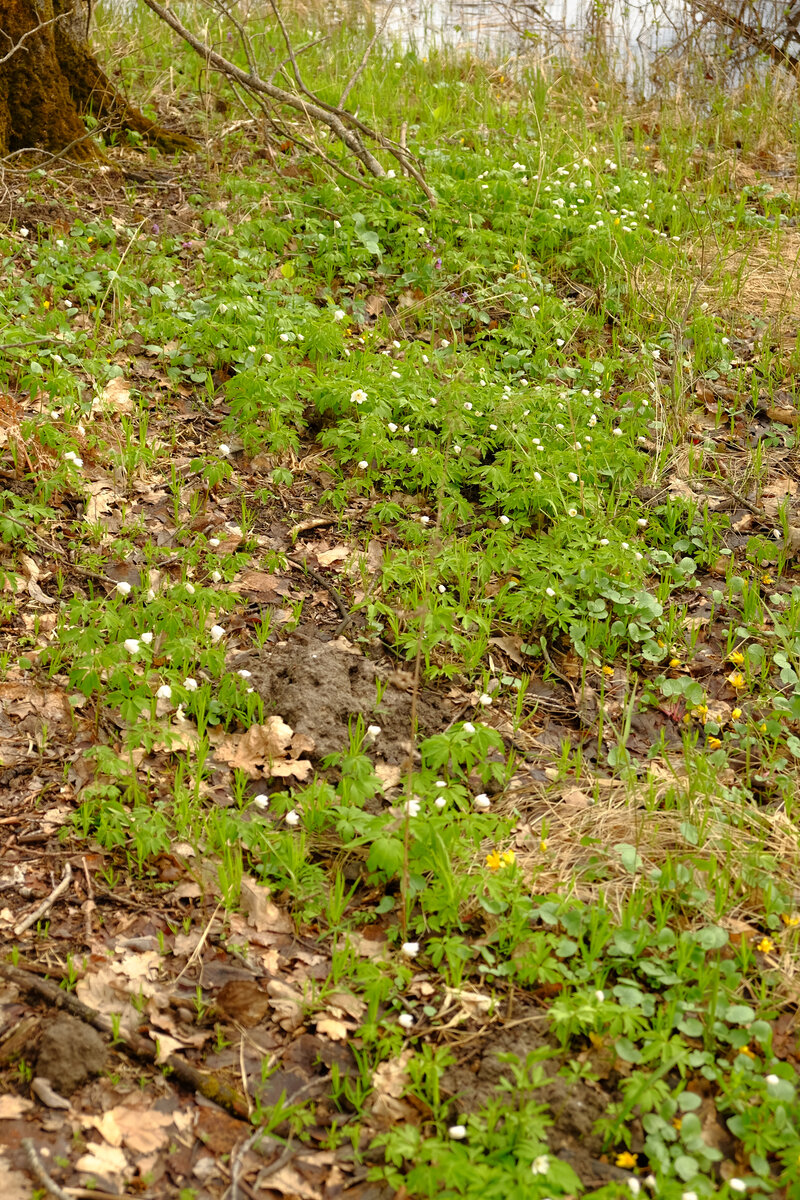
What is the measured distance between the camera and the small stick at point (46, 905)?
271 cm

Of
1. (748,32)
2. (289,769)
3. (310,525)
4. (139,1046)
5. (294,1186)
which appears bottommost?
(294,1186)

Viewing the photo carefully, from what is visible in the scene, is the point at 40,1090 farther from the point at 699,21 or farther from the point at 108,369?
the point at 699,21

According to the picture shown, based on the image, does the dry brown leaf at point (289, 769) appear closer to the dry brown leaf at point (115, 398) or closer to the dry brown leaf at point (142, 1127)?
the dry brown leaf at point (142, 1127)

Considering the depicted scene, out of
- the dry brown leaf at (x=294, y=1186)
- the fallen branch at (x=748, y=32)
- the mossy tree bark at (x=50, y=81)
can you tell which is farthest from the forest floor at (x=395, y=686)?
the fallen branch at (x=748, y=32)

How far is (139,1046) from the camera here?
2.44 metres

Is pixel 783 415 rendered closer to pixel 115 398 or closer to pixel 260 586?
pixel 260 586

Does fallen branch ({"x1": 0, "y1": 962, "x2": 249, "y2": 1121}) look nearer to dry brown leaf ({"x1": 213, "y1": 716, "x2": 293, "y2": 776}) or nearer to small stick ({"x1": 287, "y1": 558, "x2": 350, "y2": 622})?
dry brown leaf ({"x1": 213, "y1": 716, "x2": 293, "y2": 776})

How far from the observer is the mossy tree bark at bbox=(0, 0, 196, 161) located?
18.7 ft

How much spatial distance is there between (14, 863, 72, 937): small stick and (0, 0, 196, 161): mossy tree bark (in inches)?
194

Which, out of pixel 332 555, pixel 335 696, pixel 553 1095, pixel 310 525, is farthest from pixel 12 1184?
pixel 310 525

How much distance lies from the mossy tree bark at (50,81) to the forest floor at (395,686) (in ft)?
0.88

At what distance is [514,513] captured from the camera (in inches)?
179

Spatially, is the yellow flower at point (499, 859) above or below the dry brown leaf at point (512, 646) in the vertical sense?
below

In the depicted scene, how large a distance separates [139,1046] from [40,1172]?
0.39 metres
